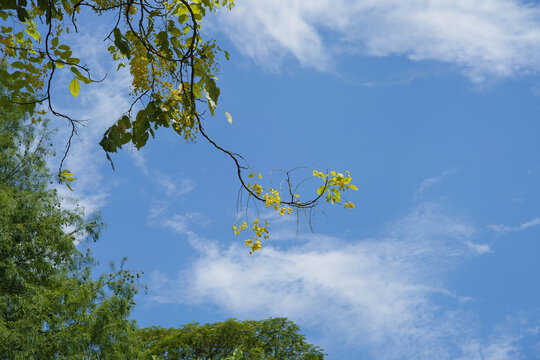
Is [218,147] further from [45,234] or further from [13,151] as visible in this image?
[13,151]

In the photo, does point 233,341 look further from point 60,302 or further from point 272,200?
point 272,200

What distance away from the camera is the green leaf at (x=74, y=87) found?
2.63 m

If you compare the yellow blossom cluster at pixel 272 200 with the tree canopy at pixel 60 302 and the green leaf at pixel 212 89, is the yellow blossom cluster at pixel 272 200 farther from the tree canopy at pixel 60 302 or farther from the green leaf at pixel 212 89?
the tree canopy at pixel 60 302

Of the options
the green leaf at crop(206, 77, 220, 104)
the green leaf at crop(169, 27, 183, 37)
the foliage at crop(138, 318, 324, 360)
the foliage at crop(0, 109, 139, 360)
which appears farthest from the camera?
the foliage at crop(138, 318, 324, 360)

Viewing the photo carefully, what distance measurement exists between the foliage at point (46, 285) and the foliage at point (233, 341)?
1.28 metres

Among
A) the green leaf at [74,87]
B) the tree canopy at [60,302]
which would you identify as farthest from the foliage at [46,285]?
the green leaf at [74,87]

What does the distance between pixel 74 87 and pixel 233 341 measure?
28.6ft

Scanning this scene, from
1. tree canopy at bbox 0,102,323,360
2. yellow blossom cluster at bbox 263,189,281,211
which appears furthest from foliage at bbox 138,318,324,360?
yellow blossom cluster at bbox 263,189,281,211

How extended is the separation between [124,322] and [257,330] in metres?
2.89

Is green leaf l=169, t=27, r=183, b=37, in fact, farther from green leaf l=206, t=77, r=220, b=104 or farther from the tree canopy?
the tree canopy

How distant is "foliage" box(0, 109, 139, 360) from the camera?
329 inches

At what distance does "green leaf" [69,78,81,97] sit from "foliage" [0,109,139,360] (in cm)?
656

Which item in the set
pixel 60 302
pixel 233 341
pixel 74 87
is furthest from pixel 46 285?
pixel 74 87

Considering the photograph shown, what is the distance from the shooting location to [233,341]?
10578mm
